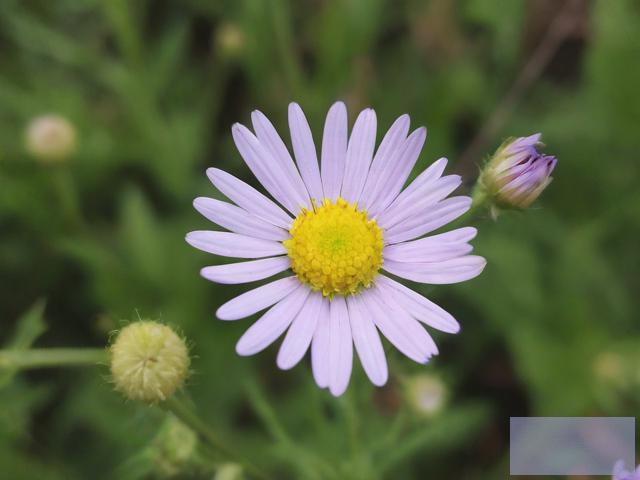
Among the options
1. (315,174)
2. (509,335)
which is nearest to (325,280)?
(315,174)

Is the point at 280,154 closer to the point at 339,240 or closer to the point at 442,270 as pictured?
the point at 339,240

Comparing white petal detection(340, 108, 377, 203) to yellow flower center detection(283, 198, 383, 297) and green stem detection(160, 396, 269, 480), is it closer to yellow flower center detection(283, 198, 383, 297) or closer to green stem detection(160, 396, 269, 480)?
yellow flower center detection(283, 198, 383, 297)

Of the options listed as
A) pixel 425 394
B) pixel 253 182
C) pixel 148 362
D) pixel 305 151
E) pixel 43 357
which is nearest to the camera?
pixel 148 362

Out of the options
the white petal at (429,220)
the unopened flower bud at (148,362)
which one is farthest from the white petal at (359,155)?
the unopened flower bud at (148,362)

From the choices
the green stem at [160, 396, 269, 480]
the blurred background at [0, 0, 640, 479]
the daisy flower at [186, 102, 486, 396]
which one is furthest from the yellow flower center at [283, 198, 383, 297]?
the blurred background at [0, 0, 640, 479]

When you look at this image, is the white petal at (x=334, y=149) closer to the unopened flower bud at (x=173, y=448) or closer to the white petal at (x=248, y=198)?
the white petal at (x=248, y=198)

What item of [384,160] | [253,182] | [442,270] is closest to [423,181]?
[384,160]

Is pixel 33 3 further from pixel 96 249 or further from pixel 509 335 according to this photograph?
pixel 509 335
